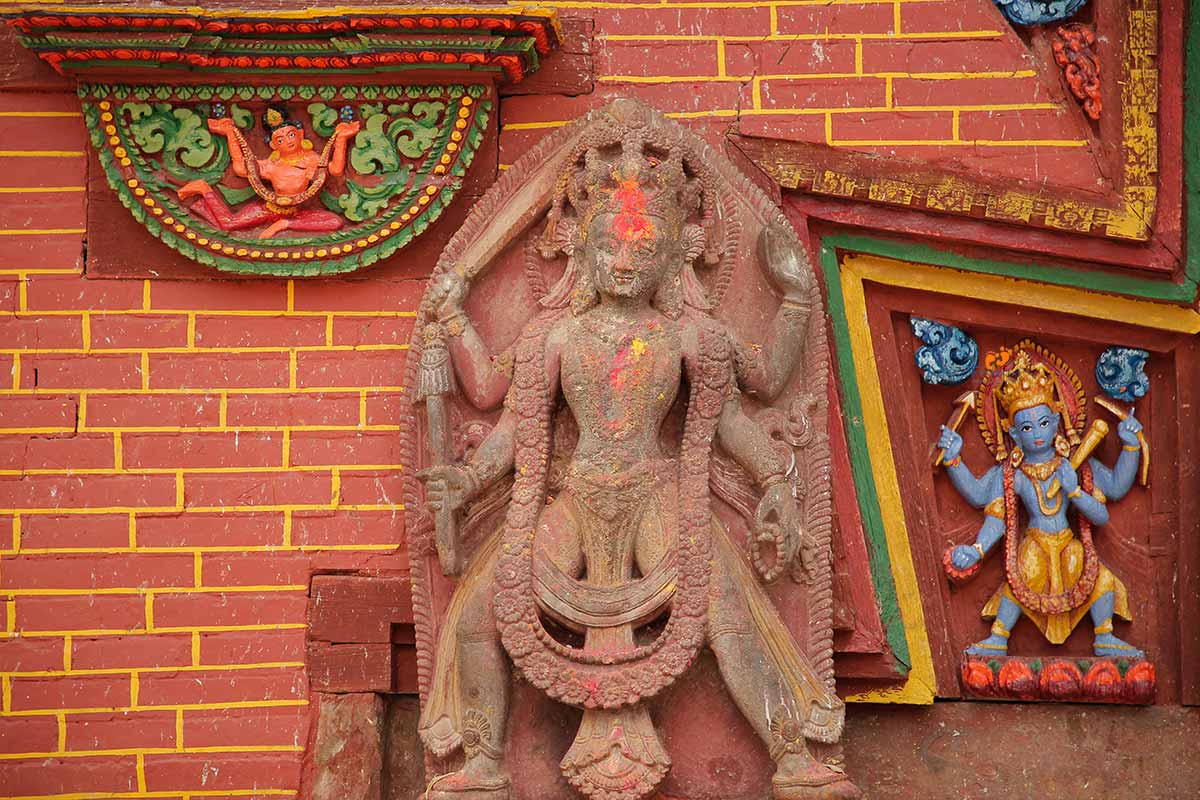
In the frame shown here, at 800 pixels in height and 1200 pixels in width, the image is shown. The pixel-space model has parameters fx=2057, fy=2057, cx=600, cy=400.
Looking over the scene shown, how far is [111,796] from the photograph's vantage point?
5.66 metres

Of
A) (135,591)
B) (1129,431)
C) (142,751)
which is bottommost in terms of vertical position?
(142,751)

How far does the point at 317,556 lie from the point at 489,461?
628 mm

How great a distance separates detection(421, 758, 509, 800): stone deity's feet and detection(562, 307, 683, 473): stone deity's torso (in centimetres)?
81

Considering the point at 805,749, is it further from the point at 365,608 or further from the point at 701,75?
the point at 701,75

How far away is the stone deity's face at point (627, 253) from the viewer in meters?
5.38

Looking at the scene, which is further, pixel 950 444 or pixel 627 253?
pixel 950 444

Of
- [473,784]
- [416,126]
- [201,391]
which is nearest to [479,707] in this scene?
[473,784]

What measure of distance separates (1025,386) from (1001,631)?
0.69 meters

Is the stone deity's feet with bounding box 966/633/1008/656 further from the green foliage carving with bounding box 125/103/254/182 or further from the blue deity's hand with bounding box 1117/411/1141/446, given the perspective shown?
the green foliage carving with bounding box 125/103/254/182

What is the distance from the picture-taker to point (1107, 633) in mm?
5719

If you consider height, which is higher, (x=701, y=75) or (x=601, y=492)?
(x=701, y=75)

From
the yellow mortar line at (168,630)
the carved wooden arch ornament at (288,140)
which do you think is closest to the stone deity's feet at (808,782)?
the yellow mortar line at (168,630)

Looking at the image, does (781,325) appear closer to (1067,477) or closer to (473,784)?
(1067,477)

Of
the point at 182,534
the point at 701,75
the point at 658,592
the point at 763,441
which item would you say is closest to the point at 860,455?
the point at 763,441
